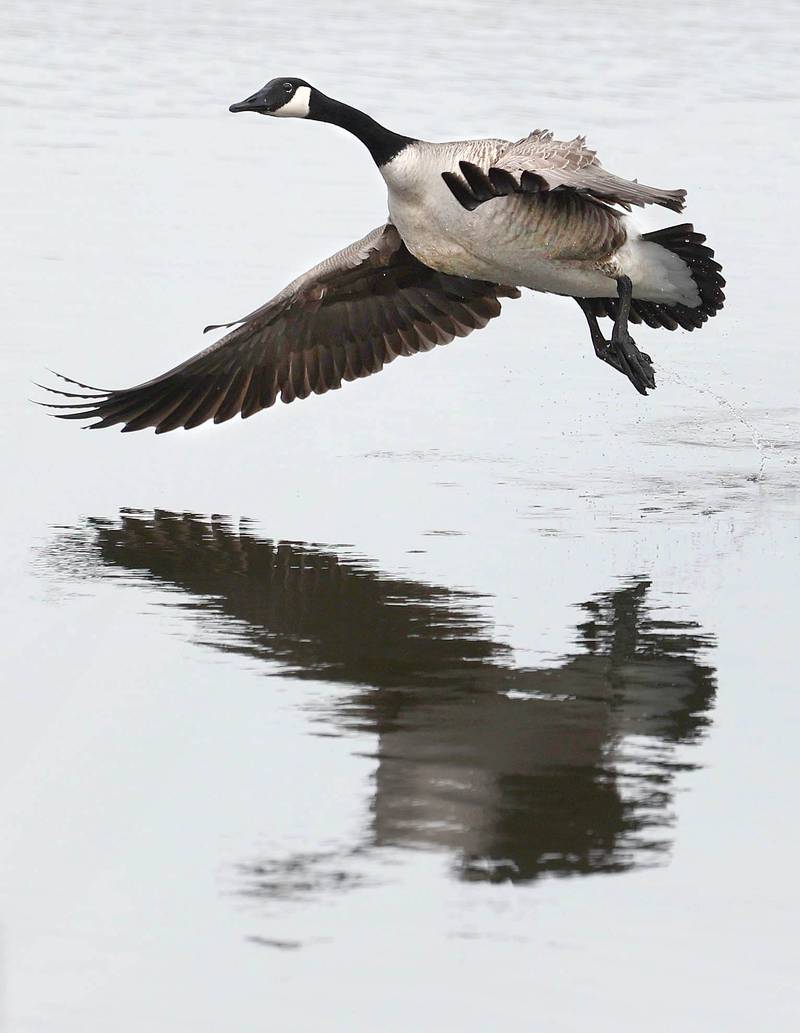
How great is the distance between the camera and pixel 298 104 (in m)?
9.02

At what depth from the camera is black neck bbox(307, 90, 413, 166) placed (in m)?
8.50

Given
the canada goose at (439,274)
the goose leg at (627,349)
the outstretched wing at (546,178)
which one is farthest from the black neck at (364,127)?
the goose leg at (627,349)

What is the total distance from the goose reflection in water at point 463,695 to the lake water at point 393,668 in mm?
15

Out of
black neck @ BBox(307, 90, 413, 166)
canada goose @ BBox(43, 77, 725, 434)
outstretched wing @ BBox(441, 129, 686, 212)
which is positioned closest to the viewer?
outstretched wing @ BBox(441, 129, 686, 212)

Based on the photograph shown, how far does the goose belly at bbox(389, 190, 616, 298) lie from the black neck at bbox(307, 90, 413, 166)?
20cm

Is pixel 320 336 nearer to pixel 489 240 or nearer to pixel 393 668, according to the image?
pixel 489 240

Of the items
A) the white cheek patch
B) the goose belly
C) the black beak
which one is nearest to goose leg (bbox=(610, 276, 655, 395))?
the goose belly

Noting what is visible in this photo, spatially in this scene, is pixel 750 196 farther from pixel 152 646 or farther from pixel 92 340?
pixel 152 646

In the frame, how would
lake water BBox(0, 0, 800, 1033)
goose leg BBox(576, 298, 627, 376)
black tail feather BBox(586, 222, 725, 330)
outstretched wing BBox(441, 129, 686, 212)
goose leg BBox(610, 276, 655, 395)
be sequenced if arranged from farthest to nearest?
goose leg BBox(576, 298, 627, 376)
goose leg BBox(610, 276, 655, 395)
black tail feather BBox(586, 222, 725, 330)
outstretched wing BBox(441, 129, 686, 212)
lake water BBox(0, 0, 800, 1033)

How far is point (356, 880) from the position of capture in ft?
16.3

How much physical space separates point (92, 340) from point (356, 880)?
680cm

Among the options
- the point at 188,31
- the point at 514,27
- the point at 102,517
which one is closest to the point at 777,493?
the point at 102,517

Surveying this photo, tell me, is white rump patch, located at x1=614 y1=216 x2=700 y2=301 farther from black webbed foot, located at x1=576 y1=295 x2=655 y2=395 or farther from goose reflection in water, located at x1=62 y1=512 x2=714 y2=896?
goose reflection in water, located at x1=62 y1=512 x2=714 y2=896

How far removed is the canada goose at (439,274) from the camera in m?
8.40
